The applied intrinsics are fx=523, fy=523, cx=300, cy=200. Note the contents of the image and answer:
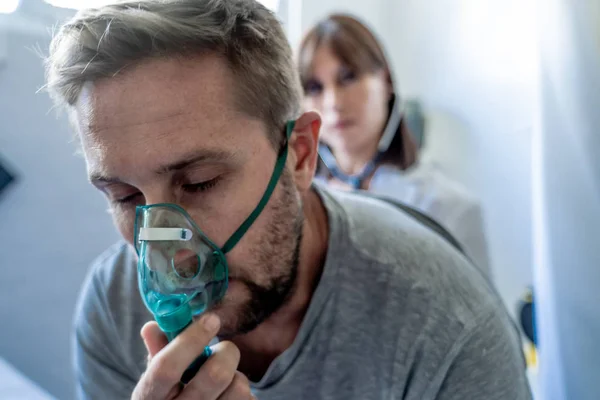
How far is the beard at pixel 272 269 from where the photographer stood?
82 centimetres

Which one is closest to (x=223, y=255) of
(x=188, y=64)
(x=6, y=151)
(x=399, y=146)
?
(x=188, y=64)

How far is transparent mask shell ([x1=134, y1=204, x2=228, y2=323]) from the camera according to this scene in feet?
2.32

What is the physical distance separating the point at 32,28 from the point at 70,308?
869 mm

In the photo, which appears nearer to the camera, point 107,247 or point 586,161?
point 586,161

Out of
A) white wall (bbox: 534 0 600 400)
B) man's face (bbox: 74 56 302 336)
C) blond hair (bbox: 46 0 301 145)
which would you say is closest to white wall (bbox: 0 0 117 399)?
blond hair (bbox: 46 0 301 145)

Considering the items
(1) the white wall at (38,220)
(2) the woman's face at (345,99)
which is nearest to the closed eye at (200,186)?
(1) the white wall at (38,220)

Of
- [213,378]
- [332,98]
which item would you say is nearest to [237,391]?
[213,378]

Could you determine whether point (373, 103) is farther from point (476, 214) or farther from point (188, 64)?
point (188, 64)

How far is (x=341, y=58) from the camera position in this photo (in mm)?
1828

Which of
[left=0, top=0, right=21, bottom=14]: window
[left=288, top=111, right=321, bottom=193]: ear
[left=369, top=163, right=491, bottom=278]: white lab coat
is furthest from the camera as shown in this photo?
[left=369, top=163, right=491, bottom=278]: white lab coat

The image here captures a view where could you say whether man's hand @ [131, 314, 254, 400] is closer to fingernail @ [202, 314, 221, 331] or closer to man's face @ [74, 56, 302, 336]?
fingernail @ [202, 314, 221, 331]

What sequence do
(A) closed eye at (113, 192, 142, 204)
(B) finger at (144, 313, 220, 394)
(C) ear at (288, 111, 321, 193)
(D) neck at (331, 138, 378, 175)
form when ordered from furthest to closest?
(D) neck at (331, 138, 378, 175), (C) ear at (288, 111, 321, 193), (A) closed eye at (113, 192, 142, 204), (B) finger at (144, 313, 220, 394)

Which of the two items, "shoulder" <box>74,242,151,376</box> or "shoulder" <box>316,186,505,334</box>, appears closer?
"shoulder" <box>316,186,505,334</box>

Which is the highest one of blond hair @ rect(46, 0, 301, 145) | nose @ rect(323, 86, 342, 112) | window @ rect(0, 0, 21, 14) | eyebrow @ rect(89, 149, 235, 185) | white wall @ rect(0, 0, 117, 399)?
window @ rect(0, 0, 21, 14)
